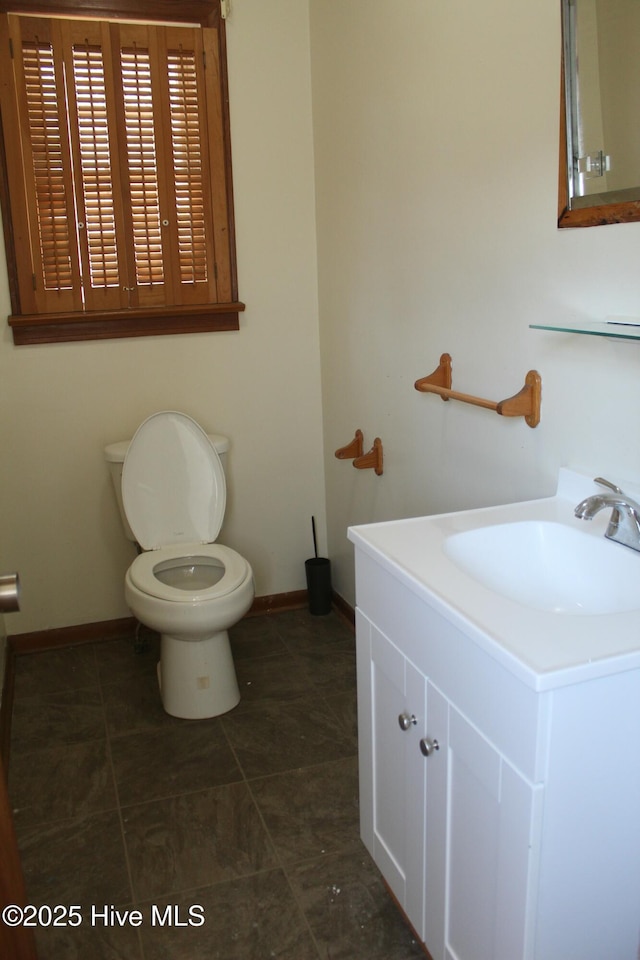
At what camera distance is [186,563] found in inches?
110

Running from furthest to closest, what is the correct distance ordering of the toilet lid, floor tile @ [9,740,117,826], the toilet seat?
1. the toilet lid
2. the toilet seat
3. floor tile @ [9,740,117,826]

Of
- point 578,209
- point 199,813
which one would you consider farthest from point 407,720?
point 578,209

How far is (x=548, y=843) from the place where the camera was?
1.14 metres

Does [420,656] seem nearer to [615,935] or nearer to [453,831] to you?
[453,831]

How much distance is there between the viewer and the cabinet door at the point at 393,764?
1508 millimetres

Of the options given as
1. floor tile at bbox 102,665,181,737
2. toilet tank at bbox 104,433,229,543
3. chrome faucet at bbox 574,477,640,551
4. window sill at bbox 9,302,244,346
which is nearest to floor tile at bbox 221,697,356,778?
floor tile at bbox 102,665,181,737

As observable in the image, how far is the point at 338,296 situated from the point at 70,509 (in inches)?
48.2

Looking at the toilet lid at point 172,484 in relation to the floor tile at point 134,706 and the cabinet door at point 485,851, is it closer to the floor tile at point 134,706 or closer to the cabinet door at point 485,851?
the floor tile at point 134,706

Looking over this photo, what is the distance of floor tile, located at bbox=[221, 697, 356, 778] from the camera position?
2340 mm

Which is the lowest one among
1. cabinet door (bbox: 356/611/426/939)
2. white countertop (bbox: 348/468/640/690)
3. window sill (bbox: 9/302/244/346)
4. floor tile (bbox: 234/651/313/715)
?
floor tile (bbox: 234/651/313/715)

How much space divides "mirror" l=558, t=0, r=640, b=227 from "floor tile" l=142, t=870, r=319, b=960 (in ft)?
5.10

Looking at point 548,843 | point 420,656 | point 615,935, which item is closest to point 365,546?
point 420,656

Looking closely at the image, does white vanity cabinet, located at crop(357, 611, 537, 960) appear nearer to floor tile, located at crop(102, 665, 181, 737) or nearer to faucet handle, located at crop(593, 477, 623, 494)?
faucet handle, located at crop(593, 477, 623, 494)

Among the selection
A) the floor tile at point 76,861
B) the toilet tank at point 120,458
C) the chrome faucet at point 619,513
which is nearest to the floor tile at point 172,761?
the floor tile at point 76,861
